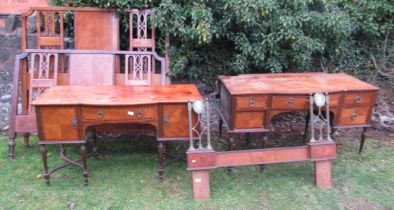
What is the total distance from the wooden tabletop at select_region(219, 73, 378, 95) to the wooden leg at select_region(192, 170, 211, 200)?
73 cm

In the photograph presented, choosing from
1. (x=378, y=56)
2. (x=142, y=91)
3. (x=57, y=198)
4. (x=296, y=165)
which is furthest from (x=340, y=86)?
(x=57, y=198)

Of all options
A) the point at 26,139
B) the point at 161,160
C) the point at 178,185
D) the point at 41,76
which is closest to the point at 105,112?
the point at 161,160

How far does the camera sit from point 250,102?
3.33 metres

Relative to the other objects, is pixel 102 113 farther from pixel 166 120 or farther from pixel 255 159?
pixel 255 159

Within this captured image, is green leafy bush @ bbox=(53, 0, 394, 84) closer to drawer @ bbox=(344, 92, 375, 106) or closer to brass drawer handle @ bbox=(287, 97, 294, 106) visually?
drawer @ bbox=(344, 92, 375, 106)

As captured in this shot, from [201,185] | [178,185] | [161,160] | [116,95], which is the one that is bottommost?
[178,185]

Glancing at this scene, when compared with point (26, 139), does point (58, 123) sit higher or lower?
higher

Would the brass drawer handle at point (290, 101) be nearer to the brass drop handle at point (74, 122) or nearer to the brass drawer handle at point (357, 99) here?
the brass drawer handle at point (357, 99)

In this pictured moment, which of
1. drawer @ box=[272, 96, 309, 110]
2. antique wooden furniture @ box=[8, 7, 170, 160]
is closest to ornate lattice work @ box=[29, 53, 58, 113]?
antique wooden furniture @ box=[8, 7, 170, 160]

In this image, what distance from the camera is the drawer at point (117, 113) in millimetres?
3064

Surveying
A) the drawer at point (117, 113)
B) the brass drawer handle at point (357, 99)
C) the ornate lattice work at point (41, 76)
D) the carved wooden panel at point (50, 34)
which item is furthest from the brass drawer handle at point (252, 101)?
the carved wooden panel at point (50, 34)

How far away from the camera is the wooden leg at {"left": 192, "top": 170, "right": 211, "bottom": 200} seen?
310cm

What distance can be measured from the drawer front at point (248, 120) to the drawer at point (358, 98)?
2.67ft

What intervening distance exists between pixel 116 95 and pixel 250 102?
44.9 inches
